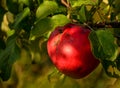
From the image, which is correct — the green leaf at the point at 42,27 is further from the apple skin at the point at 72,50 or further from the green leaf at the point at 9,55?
the green leaf at the point at 9,55

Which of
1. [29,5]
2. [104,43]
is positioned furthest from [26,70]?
[104,43]

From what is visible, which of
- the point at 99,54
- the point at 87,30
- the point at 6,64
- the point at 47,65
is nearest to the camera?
the point at 99,54

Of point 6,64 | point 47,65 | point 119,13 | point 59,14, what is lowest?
point 47,65

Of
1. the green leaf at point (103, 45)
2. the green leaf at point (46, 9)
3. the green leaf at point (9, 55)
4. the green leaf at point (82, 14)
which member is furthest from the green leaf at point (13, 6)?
the green leaf at point (103, 45)

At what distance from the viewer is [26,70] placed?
3.02m

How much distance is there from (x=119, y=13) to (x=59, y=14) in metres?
0.23

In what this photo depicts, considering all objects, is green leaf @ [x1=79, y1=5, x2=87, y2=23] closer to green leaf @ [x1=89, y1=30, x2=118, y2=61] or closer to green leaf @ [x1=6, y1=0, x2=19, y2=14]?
green leaf @ [x1=89, y1=30, x2=118, y2=61]

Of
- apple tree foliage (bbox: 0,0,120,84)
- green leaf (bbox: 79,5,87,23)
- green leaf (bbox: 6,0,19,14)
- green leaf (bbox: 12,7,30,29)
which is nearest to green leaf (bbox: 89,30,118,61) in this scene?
apple tree foliage (bbox: 0,0,120,84)

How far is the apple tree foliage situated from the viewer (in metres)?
1.24

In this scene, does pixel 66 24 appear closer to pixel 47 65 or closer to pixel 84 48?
pixel 84 48

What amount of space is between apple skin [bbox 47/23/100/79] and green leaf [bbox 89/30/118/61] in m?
0.07

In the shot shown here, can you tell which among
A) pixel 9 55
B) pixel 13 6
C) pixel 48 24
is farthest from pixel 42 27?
pixel 13 6

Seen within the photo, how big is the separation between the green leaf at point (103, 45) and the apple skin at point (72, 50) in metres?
0.07

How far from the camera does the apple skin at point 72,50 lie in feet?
4.26
